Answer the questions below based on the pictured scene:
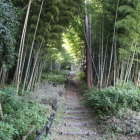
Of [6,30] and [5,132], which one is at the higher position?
[6,30]

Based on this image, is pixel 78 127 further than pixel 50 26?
No

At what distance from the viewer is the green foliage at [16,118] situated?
5.56 feet

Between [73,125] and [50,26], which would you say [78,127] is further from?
[50,26]

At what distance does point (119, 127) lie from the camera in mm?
2592

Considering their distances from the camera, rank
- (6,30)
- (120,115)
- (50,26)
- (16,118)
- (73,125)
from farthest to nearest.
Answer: (50,26)
(73,125)
(120,115)
(6,30)
(16,118)

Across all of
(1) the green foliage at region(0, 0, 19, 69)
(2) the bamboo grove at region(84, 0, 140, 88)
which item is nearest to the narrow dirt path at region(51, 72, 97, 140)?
(2) the bamboo grove at region(84, 0, 140, 88)

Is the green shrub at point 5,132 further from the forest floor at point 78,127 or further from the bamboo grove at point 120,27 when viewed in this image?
the bamboo grove at point 120,27

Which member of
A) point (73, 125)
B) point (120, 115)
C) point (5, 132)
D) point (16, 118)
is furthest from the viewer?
point (73, 125)

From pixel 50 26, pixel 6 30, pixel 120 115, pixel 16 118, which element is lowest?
pixel 120 115

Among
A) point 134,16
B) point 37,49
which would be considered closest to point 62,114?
point 37,49

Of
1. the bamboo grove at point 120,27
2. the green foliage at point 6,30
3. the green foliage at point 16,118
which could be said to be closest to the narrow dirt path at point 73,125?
the green foliage at point 16,118

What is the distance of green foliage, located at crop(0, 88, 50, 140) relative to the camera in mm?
1694

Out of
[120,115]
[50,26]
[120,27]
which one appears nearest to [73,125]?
→ [120,115]

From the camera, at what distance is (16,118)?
7.03 ft
